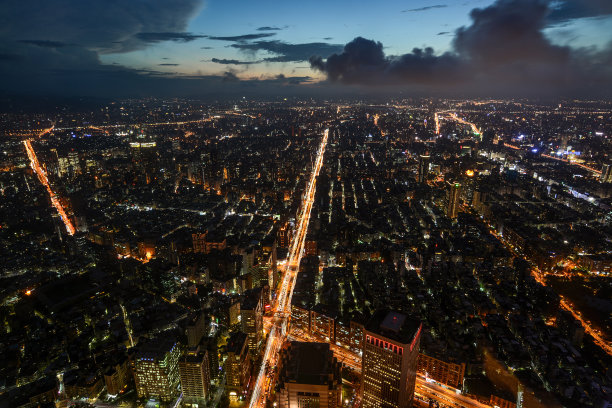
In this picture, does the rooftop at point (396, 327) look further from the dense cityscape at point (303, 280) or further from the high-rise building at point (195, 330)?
the high-rise building at point (195, 330)

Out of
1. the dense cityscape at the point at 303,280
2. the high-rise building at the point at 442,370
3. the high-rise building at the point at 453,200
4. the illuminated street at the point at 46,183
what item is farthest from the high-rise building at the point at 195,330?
the high-rise building at the point at 453,200

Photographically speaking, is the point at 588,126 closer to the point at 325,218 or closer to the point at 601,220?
the point at 601,220

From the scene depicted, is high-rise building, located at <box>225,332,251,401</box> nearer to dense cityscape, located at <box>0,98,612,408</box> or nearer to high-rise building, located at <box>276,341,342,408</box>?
dense cityscape, located at <box>0,98,612,408</box>

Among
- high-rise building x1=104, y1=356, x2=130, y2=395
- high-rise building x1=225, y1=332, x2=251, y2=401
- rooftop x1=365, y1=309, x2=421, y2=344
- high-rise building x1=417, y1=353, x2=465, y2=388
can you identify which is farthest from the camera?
high-rise building x1=104, y1=356, x2=130, y2=395

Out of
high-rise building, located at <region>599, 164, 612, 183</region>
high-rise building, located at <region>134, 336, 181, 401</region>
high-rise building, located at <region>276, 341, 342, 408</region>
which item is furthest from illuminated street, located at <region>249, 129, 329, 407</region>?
high-rise building, located at <region>599, 164, 612, 183</region>

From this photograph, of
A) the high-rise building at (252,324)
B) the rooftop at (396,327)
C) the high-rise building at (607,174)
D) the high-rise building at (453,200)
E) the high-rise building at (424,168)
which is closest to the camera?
the rooftop at (396,327)

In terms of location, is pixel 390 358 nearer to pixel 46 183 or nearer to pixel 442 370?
pixel 442 370
